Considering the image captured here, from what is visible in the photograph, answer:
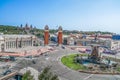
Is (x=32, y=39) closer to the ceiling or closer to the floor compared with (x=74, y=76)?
closer to the ceiling

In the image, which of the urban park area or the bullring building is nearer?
the urban park area

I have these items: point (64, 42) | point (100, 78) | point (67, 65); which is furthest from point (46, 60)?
point (64, 42)

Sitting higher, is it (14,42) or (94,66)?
(14,42)

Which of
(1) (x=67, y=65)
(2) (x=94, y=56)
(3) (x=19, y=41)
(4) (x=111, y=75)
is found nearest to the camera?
(4) (x=111, y=75)

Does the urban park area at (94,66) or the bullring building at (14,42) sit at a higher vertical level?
the bullring building at (14,42)

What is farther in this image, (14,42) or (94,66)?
(14,42)

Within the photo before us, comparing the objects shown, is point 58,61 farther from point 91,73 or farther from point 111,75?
point 111,75

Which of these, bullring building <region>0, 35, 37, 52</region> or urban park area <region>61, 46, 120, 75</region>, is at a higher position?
bullring building <region>0, 35, 37, 52</region>

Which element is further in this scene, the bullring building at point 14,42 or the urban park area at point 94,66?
the bullring building at point 14,42
